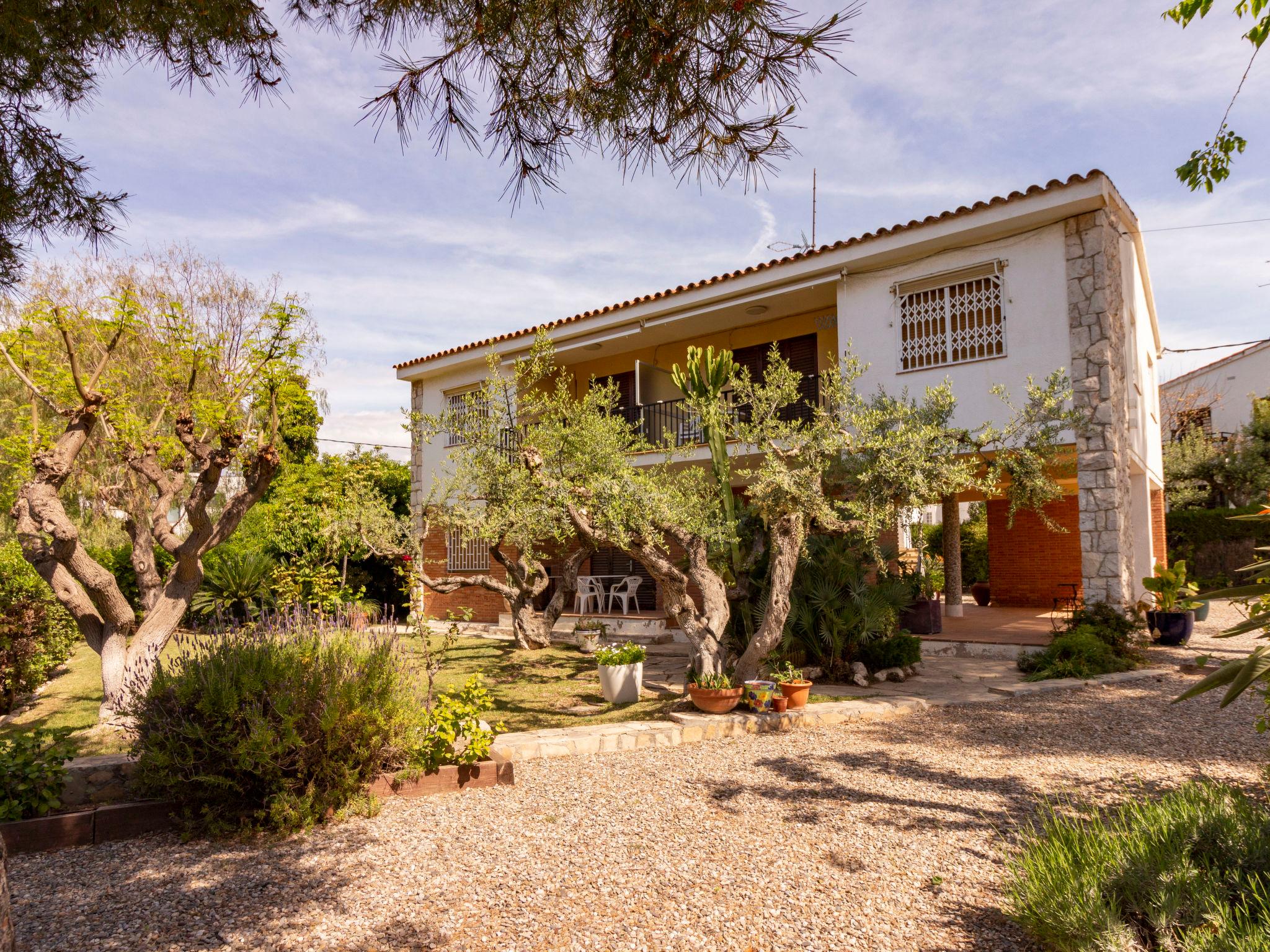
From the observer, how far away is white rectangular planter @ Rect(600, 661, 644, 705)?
7.88 metres

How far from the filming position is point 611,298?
Answer: 14.3 metres

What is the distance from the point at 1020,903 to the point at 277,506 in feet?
54.9

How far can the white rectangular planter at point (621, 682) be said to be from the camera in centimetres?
788

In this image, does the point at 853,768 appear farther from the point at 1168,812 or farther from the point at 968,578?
the point at 968,578

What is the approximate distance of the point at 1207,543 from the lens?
61.9 ft

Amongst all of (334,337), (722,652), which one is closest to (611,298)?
(334,337)

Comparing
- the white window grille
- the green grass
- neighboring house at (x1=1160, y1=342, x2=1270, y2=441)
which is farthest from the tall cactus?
neighboring house at (x1=1160, y1=342, x2=1270, y2=441)

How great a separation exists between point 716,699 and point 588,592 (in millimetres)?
8498

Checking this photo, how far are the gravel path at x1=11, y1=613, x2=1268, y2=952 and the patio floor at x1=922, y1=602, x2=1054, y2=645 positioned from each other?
5266mm

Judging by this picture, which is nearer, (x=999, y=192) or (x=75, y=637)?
(x=999, y=192)

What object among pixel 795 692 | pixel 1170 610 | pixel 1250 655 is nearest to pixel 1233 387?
pixel 1170 610

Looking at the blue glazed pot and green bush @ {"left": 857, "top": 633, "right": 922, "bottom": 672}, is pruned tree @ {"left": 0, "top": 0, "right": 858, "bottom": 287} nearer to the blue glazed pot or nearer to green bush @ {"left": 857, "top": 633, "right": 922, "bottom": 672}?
green bush @ {"left": 857, "top": 633, "right": 922, "bottom": 672}

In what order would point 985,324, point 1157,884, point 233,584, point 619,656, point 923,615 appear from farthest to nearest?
point 233,584 < point 923,615 < point 985,324 < point 619,656 < point 1157,884

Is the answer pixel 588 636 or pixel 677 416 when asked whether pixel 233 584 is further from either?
pixel 677 416
